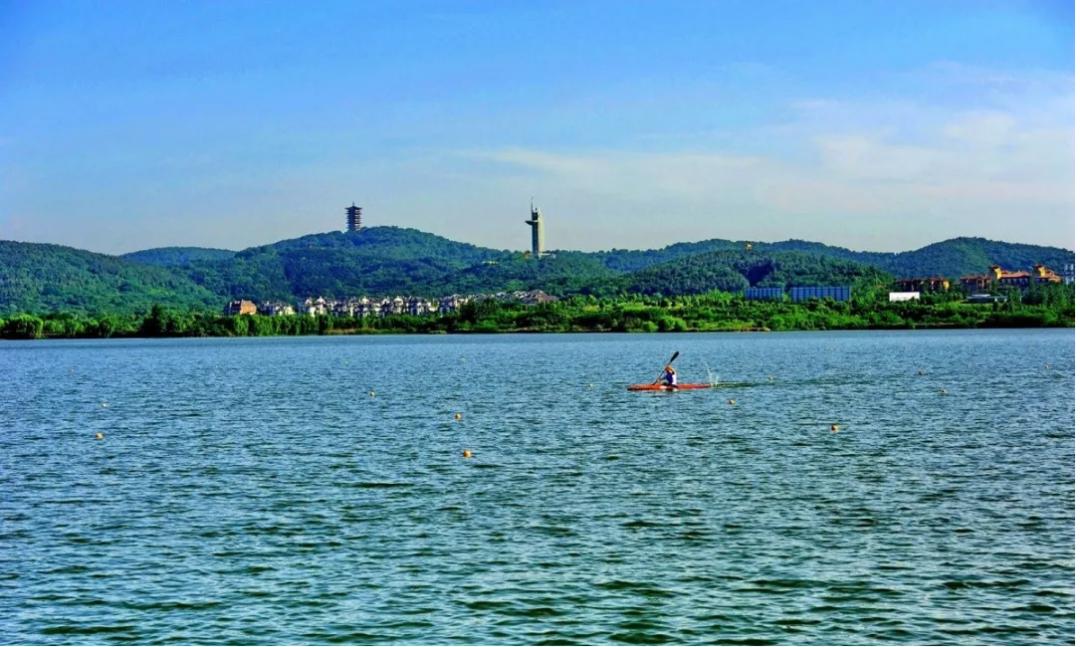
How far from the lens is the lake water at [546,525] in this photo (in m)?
19.9

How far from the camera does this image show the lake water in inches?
784

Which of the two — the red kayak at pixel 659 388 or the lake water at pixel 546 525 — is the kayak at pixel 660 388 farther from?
the lake water at pixel 546 525

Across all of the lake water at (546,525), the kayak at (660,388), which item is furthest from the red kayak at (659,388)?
the lake water at (546,525)

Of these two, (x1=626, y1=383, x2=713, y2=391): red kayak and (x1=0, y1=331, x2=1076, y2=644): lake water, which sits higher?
(x1=626, y1=383, x2=713, y2=391): red kayak

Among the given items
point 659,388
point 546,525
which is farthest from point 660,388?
point 546,525

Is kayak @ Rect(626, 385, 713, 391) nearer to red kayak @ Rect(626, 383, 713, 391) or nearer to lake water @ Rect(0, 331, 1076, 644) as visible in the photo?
red kayak @ Rect(626, 383, 713, 391)

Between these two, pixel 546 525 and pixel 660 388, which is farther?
pixel 660 388

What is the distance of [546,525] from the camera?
26.7 m

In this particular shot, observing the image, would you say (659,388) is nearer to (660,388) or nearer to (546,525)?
(660,388)

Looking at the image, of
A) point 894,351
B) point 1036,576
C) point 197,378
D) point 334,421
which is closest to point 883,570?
point 1036,576

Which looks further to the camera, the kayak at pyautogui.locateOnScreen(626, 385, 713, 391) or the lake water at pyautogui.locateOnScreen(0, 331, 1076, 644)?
the kayak at pyautogui.locateOnScreen(626, 385, 713, 391)

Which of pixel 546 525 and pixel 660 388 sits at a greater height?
pixel 660 388

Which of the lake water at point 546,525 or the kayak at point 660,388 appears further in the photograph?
the kayak at point 660,388

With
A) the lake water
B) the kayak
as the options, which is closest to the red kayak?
the kayak
